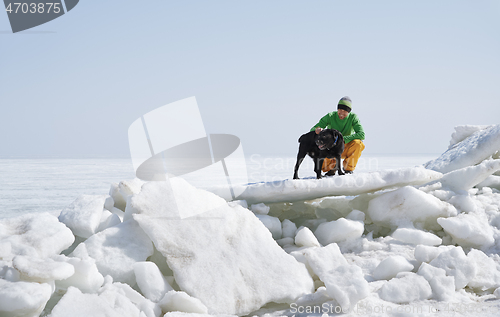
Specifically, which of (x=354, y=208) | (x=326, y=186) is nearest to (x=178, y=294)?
(x=326, y=186)

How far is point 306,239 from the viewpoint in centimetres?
317

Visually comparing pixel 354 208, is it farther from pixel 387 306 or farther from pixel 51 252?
pixel 51 252

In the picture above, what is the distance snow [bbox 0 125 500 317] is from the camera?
219 centimetres

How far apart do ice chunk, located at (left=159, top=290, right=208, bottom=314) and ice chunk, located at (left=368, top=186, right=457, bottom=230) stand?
7.35ft

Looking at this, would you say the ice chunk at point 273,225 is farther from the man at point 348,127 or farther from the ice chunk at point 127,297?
the man at point 348,127

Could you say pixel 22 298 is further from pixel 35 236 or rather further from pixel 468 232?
pixel 468 232

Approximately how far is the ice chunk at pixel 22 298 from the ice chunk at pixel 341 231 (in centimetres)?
230

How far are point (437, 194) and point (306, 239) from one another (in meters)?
1.76

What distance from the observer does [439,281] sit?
2.47 metres

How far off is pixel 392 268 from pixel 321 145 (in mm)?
1805

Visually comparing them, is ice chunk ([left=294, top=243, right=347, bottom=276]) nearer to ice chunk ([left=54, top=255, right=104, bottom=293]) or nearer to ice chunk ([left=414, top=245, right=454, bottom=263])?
ice chunk ([left=414, top=245, right=454, bottom=263])

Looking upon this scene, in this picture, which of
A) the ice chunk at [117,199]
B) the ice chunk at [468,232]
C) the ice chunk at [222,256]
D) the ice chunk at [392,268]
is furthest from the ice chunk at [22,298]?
the ice chunk at [468,232]

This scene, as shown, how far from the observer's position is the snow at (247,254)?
2186 mm

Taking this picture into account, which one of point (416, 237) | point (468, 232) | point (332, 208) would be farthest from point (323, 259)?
point (468, 232)
